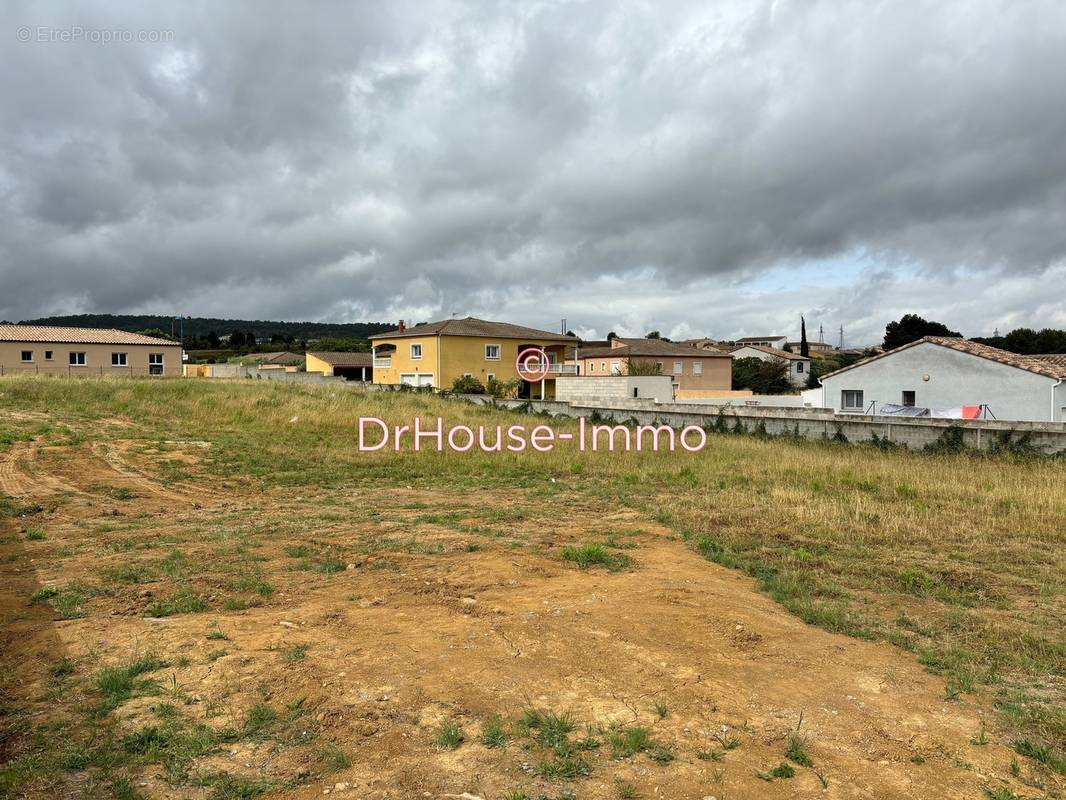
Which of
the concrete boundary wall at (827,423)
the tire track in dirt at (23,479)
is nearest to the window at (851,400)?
the concrete boundary wall at (827,423)

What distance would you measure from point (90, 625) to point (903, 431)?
1897cm

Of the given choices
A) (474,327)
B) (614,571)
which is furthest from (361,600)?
(474,327)

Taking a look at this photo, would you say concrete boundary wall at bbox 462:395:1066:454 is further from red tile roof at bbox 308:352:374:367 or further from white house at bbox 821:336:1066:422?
red tile roof at bbox 308:352:374:367

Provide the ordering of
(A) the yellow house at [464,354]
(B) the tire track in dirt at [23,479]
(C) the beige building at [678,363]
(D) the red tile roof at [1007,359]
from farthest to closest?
(C) the beige building at [678,363], (A) the yellow house at [464,354], (D) the red tile roof at [1007,359], (B) the tire track in dirt at [23,479]

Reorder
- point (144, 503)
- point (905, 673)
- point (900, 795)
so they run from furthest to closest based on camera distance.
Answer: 1. point (144, 503)
2. point (905, 673)
3. point (900, 795)

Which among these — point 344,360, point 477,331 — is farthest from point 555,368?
point 344,360

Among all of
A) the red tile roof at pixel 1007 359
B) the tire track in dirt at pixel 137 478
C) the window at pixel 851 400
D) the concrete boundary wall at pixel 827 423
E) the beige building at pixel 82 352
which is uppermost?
the beige building at pixel 82 352

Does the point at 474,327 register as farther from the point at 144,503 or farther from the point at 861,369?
the point at 144,503

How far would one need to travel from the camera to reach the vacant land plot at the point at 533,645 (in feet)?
11.8

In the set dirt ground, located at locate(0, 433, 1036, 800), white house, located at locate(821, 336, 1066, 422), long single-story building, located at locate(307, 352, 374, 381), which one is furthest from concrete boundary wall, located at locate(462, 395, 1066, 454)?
long single-story building, located at locate(307, 352, 374, 381)

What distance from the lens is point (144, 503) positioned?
11.7m

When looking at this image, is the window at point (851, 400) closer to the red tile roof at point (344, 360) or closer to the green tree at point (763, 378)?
the green tree at point (763, 378)

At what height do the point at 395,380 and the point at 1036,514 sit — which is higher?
the point at 395,380

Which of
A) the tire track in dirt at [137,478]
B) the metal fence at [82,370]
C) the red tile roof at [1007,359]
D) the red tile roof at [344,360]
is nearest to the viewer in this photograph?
the tire track in dirt at [137,478]
